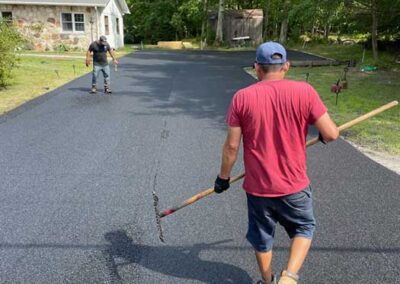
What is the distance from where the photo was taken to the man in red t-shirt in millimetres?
2939

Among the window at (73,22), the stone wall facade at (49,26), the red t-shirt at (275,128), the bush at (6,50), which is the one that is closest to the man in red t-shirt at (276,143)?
the red t-shirt at (275,128)

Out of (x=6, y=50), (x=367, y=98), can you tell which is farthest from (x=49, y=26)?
(x=367, y=98)

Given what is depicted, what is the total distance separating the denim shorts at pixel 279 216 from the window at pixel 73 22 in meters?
29.0

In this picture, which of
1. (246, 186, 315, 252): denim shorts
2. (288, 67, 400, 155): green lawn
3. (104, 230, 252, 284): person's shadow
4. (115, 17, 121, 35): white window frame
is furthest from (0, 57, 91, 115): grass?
(115, 17, 121, 35): white window frame

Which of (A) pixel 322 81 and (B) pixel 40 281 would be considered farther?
(A) pixel 322 81

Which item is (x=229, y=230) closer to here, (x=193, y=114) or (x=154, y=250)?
(x=154, y=250)

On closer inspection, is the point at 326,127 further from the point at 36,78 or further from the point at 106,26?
the point at 106,26

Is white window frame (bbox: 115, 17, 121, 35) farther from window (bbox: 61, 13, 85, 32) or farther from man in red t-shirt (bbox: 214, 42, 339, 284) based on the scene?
man in red t-shirt (bbox: 214, 42, 339, 284)

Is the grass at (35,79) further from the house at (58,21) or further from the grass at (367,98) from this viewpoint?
the grass at (367,98)

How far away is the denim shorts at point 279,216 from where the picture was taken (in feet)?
10.2

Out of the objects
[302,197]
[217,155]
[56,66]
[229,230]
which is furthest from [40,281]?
[56,66]

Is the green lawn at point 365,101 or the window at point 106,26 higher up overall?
the window at point 106,26

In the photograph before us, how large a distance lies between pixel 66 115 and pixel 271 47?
8001 millimetres

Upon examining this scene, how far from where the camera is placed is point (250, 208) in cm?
327
